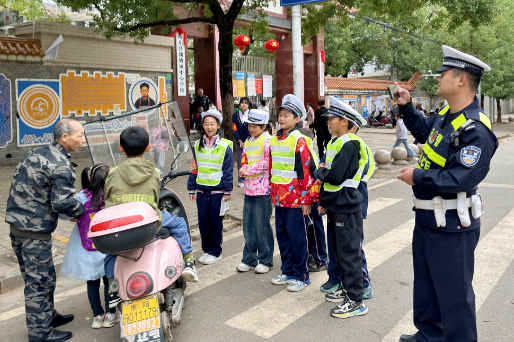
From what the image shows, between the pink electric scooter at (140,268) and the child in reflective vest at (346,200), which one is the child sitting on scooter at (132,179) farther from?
the child in reflective vest at (346,200)

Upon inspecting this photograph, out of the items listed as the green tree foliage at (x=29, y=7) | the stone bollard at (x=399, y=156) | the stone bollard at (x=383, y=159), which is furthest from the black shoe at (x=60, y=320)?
the green tree foliage at (x=29, y=7)

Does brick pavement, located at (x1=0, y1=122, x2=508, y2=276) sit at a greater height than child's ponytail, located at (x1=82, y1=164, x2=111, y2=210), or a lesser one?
lesser

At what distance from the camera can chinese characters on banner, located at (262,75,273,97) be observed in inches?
830

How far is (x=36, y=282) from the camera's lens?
11.7 feet

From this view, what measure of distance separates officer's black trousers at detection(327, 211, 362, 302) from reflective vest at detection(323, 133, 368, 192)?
0.83 feet

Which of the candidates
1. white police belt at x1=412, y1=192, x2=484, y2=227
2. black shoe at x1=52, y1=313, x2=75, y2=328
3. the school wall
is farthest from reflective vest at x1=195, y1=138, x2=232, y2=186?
the school wall

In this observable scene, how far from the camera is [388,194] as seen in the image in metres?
9.21

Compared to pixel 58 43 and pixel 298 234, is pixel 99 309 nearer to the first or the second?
pixel 298 234

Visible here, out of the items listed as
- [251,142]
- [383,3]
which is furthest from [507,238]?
[383,3]

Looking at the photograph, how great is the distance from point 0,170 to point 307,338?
9.96 meters

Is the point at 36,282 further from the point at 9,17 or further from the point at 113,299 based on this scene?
the point at 9,17

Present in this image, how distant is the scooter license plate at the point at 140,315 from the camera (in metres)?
3.18

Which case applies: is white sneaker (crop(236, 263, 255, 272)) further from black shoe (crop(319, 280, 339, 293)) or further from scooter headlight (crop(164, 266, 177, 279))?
scooter headlight (crop(164, 266, 177, 279))

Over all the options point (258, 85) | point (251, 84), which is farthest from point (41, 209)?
point (258, 85)
